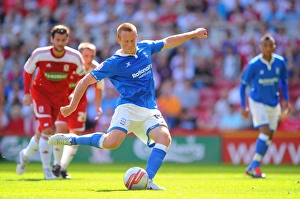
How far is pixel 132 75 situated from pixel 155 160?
50.3 inches

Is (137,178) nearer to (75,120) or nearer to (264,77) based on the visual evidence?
(75,120)

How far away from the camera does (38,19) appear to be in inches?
1037

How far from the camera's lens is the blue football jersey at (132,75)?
10000 millimetres

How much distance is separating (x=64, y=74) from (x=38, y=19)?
539 inches

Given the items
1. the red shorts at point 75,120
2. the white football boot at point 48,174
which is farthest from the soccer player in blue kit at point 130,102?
the red shorts at point 75,120

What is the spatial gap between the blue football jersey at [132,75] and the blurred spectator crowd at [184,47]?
11506 mm

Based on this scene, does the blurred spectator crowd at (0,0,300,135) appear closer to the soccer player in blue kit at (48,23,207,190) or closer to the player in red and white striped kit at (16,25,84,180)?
the player in red and white striped kit at (16,25,84,180)

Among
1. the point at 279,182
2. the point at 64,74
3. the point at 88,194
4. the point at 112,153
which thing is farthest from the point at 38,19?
the point at 88,194

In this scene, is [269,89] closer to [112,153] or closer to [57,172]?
[57,172]

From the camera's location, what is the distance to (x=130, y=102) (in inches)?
402

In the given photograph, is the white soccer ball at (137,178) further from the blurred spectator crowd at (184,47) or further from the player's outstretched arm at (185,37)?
the blurred spectator crowd at (184,47)

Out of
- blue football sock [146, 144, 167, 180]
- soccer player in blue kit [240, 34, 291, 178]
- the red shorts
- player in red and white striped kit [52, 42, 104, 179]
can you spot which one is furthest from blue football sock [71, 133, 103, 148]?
soccer player in blue kit [240, 34, 291, 178]

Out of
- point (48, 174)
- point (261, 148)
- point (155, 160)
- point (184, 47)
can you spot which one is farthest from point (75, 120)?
point (184, 47)

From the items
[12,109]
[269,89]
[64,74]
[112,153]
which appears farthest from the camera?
[12,109]
